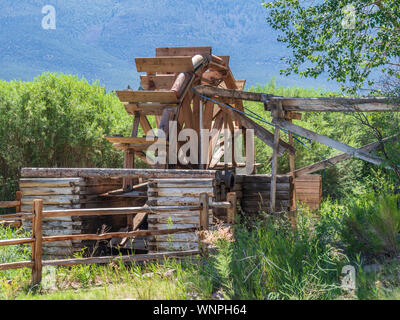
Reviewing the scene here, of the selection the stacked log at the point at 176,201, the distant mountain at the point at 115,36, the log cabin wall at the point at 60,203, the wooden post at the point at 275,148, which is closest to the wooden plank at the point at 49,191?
the log cabin wall at the point at 60,203

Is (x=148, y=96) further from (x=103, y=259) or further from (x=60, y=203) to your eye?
(x=103, y=259)

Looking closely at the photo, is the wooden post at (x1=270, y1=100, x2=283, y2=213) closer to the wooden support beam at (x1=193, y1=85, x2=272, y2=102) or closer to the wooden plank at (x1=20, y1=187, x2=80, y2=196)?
the wooden support beam at (x1=193, y1=85, x2=272, y2=102)

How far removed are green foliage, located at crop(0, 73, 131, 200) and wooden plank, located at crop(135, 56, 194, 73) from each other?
5291 mm

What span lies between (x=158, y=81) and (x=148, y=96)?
220cm

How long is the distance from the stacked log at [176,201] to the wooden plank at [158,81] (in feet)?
15.3

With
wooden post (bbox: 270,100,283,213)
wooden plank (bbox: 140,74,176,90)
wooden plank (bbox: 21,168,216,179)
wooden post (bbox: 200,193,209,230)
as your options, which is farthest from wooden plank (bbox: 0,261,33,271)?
wooden plank (bbox: 140,74,176,90)

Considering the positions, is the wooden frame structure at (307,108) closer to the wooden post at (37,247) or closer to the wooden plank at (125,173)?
the wooden plank at (125,173)

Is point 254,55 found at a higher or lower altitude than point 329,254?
higher

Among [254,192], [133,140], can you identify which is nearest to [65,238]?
[133,140]

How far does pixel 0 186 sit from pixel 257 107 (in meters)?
10.9

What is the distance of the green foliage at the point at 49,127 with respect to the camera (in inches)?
564

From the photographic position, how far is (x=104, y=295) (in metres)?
4.56

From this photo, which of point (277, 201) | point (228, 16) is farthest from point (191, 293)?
point (228, 16)
